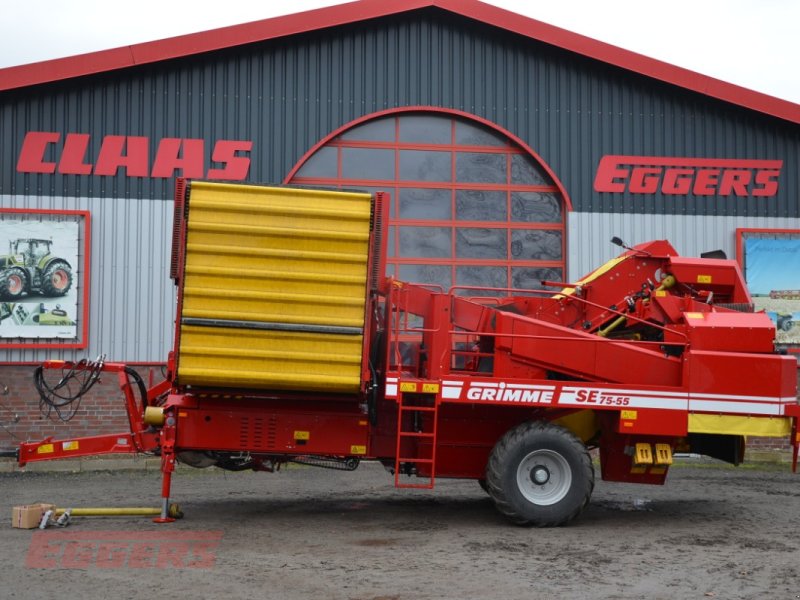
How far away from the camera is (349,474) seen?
1614 centimetres

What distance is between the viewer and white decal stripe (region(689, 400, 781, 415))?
36.7ft

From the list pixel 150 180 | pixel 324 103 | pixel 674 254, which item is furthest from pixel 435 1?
pixel 674 254

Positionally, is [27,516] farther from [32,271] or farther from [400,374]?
[32,271]

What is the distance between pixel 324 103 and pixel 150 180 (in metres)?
3.16

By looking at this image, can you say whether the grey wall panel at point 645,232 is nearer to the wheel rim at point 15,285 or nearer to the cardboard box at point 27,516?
the wheel rim at point 15,285

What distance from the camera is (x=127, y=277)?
676 inches

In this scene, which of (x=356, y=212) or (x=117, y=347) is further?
(x=117, y=347)

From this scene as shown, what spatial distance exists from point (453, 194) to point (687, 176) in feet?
13.6

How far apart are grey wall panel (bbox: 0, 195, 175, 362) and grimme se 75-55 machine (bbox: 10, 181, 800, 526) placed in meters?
5.32

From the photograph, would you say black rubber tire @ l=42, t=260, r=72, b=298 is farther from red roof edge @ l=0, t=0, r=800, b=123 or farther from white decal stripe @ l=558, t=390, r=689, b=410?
white decal stripe @ l=558, t=390, r=689, b=410

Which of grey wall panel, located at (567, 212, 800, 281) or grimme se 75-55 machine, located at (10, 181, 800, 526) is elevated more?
grey wall panel, located at (567, 212, 800, 281)

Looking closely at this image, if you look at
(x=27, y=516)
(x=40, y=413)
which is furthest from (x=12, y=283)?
(x=27, y=516)

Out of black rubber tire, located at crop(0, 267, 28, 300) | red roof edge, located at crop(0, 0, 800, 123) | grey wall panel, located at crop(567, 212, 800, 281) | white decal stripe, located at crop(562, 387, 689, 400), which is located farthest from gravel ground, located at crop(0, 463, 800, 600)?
red roof edge, located at crop(0, 0, 800, 123)

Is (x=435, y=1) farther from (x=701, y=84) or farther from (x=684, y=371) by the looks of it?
(x=684, y=371)
